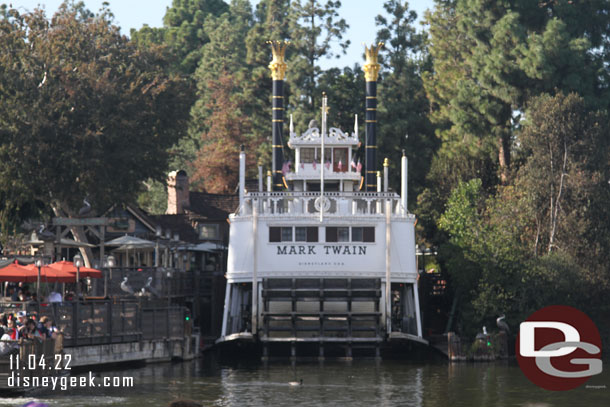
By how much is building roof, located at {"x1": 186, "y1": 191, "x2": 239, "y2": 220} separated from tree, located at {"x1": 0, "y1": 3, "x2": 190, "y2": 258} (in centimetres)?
890

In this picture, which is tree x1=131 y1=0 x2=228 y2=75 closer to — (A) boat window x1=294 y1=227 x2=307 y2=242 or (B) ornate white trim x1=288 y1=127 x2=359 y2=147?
(B) ornate white trim x1=288 y1=127 x2=359 y2=147

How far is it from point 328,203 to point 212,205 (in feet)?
75.6

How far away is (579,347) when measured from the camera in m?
46.3

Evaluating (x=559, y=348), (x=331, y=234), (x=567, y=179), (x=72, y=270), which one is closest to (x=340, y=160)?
(x=331, y=234)

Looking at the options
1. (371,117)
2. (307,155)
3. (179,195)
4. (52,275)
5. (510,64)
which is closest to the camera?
(52,275)

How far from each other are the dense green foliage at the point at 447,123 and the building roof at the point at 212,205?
504 centimetres

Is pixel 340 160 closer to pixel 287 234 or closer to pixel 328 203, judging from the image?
pixel 328 203

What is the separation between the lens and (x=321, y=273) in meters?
43.3

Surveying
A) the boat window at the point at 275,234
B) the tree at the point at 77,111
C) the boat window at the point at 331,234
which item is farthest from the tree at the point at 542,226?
the tree at the point at 77,111

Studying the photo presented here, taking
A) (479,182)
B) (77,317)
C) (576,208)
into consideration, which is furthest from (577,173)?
(77,317)

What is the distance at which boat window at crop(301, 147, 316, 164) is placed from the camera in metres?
51.2

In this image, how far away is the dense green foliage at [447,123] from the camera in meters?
48.1

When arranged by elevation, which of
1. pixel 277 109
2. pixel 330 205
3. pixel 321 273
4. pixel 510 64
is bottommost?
pixel 321 273

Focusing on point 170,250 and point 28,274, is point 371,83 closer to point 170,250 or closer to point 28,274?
point 170,250
